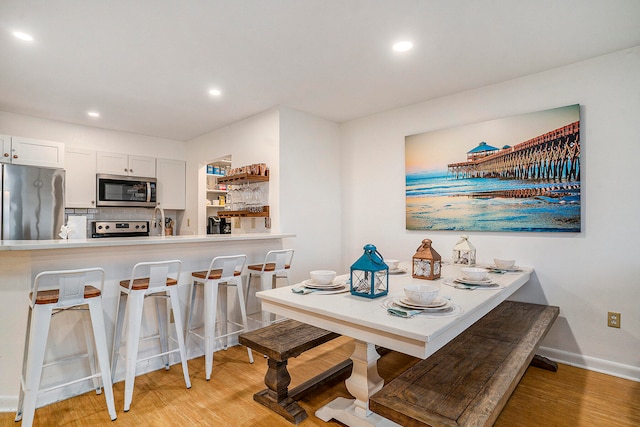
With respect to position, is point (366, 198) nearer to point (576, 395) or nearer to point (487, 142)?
point (487, 142)

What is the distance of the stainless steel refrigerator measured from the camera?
344 centimetres

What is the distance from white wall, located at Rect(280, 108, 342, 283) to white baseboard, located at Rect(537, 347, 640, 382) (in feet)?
7.71

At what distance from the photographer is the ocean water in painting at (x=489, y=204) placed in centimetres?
275

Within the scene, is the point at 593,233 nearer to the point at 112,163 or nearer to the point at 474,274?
the point at 474,274

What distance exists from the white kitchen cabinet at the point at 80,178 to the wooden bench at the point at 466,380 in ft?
14.9

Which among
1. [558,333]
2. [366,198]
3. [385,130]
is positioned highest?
[385,130]

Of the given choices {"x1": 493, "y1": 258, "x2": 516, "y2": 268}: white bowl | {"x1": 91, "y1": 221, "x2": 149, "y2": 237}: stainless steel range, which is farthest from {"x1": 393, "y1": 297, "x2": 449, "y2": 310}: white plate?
{"x1": 91, "y1": 221, "x2": 149, "y2": 237}: stainless steel range

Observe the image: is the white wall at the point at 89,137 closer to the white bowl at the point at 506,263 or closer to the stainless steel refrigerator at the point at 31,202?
the stainless steel refrigerator at the point at 31,202

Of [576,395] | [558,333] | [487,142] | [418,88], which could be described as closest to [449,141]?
[487,142]

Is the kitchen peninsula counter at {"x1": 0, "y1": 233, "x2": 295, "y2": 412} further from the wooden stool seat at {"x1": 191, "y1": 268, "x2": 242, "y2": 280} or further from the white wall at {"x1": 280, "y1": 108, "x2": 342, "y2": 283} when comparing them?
the white wall at {"x1": 280, "y1": 108, "x2": 342, "y2": 283}

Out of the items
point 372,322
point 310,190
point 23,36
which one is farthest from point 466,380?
point 23,36

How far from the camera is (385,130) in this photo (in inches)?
154

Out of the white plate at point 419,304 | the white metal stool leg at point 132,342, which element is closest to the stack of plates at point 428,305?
the white plate at point 419,304

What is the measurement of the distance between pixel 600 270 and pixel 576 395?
0.97 meters
